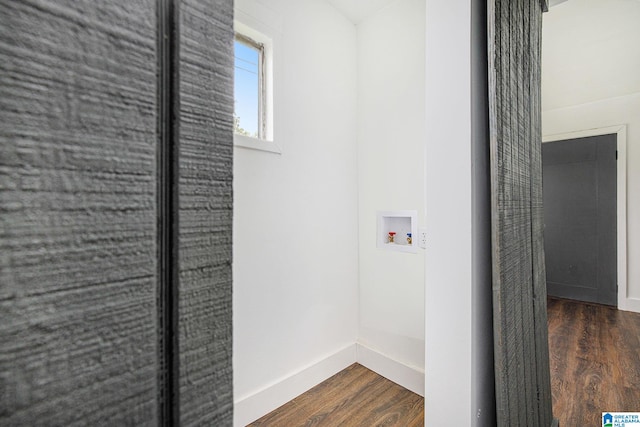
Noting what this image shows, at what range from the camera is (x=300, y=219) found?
1.96 metres

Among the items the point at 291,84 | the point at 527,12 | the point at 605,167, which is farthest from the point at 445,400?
the point at 605,167

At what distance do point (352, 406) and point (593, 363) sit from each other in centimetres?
186

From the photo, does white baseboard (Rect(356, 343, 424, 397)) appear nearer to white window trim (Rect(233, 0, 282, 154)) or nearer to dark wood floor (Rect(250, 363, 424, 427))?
dark wood floor (Rect(250, 363, 424, 427))

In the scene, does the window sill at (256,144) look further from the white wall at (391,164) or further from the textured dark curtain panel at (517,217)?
the textured dark curtain panel at (517,217)

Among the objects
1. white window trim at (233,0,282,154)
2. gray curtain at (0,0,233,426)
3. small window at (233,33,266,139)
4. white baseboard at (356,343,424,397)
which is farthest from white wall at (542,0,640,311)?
gray curtain at (0,0,233,426)

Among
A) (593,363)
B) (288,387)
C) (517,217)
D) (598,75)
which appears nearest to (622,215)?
(598,75)

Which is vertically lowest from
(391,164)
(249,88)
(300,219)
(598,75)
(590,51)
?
(300,219)

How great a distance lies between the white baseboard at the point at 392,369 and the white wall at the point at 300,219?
0.34 feet

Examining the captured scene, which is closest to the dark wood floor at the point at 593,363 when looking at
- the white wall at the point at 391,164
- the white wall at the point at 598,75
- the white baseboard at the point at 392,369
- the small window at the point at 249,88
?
the white wall at the point at 598,75

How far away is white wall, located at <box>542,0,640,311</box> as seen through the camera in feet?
9.02

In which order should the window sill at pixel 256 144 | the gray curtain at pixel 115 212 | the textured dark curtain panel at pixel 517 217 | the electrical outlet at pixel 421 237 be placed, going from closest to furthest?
the gray curtain at pixel 115 212 < the textured dark curtain panel at pixel 517 217 < the window sill at pixel 256 144 < the electrical outlet at pixel 421 237

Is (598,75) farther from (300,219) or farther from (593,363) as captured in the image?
(300,219)

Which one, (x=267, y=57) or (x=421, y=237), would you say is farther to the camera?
(x=421, y=237)

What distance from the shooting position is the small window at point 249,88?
1.72 meters
